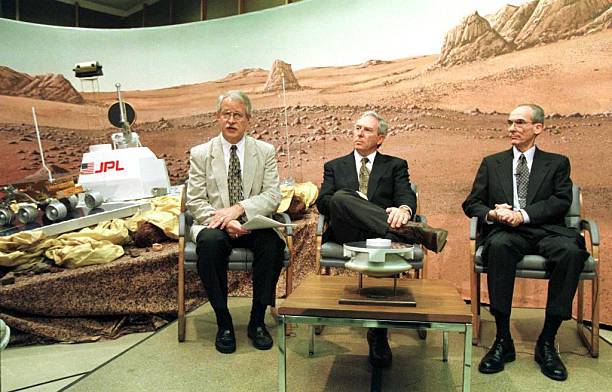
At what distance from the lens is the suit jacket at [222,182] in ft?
10.4

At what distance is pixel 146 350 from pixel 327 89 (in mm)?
2869

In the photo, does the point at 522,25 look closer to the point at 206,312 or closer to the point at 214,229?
the point at 214,229

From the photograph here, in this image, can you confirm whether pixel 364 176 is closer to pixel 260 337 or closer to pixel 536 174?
pixel 536 174

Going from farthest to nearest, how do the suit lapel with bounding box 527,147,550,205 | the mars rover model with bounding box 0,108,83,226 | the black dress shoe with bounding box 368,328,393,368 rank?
the mars rover model with bounding box 0,108,83,226, the suit lapel with bounding box 527,147,550,205, the black dress shoe with bounding box 368,328,393,368

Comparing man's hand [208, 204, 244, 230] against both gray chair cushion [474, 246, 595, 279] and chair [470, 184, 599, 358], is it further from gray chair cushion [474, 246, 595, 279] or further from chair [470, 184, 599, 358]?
gray chair cushion [474, 246, 595, 279]

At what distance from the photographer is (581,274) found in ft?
9.08

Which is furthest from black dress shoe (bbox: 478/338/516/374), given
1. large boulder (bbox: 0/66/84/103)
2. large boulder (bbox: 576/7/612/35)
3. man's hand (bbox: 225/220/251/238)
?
large boulder (bbox: 0/66/84/103)

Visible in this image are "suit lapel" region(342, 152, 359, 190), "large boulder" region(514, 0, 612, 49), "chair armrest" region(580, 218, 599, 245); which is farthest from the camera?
"large boulder" region(514, 0, 612, 49)

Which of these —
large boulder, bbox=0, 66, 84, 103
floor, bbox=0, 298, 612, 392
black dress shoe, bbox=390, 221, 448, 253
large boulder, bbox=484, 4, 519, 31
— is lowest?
floor, bbox=0, 298, 612, 392

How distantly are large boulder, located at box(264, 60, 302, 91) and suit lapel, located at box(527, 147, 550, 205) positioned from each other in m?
2.49

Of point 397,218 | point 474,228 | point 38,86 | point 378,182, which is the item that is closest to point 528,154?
point 474,228

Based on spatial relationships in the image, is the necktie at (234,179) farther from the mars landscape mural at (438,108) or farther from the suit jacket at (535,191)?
the suit jacket at (535,191)

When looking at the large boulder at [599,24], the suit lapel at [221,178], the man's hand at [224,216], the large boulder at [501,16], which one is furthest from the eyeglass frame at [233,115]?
the large boulder at [599,24]

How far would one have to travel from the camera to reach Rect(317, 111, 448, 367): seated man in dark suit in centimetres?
277
